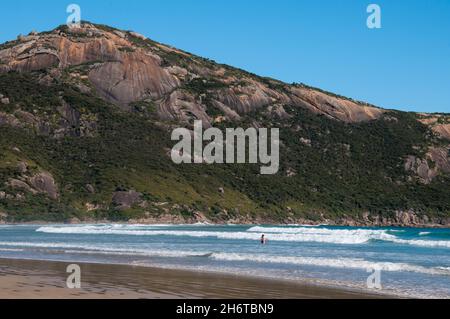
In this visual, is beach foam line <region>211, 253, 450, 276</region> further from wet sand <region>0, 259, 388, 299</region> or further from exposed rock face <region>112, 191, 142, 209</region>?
exposed rock face <region>112, 191, 142, 209</region>

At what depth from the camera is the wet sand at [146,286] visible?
74.2ft

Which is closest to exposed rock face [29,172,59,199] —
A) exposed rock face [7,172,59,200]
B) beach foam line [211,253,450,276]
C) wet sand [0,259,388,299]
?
exposed rock face [7,172,59,200]

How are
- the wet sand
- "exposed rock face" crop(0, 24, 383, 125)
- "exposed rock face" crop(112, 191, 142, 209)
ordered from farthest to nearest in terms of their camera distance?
"exposed rock face" crop(0, 24, 383, 125) → "exposed rock face" crop(112, 191, 142, 209) → the wet sand

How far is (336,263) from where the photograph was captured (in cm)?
3725

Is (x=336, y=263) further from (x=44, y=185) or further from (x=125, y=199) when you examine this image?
(x=44, y=185)

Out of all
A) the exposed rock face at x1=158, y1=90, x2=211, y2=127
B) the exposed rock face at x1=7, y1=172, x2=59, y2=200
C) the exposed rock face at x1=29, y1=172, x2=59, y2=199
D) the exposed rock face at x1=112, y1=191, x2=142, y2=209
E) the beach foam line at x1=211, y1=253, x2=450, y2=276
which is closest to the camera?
the beach foam line at x1=211, y1=253, x2=450, y2=276

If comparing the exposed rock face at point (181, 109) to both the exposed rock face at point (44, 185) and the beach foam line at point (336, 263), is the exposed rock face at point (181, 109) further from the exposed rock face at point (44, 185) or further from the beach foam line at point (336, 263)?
the beach foam line at point (336, 263)

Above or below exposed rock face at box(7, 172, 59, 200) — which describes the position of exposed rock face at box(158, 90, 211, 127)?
above

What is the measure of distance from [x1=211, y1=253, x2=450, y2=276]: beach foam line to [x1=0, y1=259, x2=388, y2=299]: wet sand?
814 cm

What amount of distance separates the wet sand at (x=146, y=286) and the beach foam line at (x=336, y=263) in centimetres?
814

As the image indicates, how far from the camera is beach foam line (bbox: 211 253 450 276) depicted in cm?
3400

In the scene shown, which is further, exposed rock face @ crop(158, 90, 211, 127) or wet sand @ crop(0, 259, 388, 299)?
exposed rock face @ crop(158, 90, 211, 127)

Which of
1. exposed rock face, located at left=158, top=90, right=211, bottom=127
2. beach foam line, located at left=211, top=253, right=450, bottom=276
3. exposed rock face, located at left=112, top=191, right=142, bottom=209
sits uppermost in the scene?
exposed rock face, located at left=158, top=90, right=211, bottom=127
